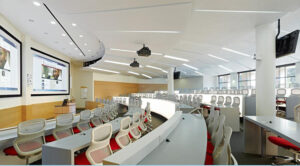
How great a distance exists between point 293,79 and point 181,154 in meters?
13.5

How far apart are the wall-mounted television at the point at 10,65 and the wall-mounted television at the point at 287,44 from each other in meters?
9.04

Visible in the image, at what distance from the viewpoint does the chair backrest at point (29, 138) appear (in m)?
2.65

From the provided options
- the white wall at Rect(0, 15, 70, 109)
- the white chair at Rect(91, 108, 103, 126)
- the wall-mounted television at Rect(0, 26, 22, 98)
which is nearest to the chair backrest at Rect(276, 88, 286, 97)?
the white chair at Rect(91, 108, 103, 126)

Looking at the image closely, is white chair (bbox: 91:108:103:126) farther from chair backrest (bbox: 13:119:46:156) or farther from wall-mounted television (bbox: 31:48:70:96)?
wall-mounted television (bbox: 31:48:70:96)

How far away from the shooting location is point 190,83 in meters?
20.8

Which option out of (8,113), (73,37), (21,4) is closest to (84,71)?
(73,37)

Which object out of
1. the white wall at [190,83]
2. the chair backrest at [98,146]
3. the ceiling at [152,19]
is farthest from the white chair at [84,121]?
the white wall at [190,83]

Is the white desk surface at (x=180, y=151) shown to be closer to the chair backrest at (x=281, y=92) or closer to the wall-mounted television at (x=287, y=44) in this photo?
the wall-mounted television at (x=287, y=44)

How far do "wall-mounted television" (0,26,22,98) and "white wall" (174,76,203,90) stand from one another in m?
18.2

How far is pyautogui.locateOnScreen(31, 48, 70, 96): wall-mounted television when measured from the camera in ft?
24.8

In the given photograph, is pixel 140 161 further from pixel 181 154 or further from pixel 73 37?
pixel 73 37

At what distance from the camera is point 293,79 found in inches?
412

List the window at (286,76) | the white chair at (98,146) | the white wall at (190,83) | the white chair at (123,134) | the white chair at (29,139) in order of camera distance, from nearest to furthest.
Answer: the white chair at (98,146) < the white chair at (29,139) < the white chair at (123,134) < the window at (286,76) < the white wall at (190,83)

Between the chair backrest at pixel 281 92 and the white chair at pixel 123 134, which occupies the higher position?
the chair backrest at pixel 281 92
